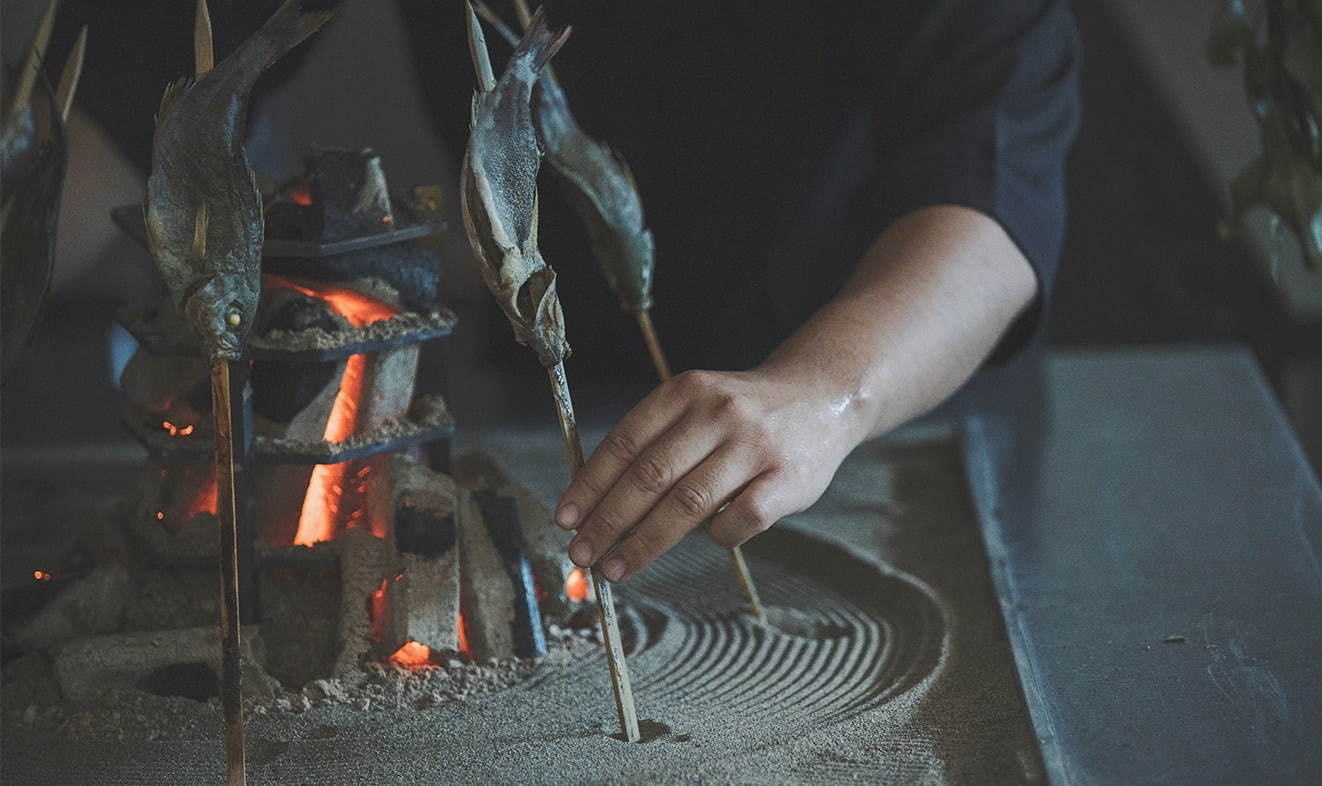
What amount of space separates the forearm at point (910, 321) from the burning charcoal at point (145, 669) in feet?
1.37

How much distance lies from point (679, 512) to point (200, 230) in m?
0.32

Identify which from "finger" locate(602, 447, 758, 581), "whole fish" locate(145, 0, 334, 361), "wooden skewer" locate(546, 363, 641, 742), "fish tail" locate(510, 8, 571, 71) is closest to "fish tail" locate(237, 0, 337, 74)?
"whole fish" locate(145, 0, 334, 361)

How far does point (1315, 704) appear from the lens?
33.6 inches

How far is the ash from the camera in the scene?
35.4 inches

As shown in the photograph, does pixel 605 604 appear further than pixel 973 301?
No

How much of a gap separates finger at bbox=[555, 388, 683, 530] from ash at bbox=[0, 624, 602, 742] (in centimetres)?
18

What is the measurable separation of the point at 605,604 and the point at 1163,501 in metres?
0.61

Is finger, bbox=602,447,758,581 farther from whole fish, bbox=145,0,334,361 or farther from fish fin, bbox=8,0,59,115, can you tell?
fish fin, bbox=8,0,59,115

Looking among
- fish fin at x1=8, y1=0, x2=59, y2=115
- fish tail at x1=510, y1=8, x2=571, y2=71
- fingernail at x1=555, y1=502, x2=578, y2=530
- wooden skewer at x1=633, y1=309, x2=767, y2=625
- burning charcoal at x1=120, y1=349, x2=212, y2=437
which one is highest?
fish fin at x1=8, y1=0, x2=59, y2=115

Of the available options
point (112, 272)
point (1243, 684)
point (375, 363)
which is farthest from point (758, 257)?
point (112, 272)

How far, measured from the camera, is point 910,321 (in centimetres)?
102

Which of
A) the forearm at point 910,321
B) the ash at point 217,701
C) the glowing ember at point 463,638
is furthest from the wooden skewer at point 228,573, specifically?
the forearm at point 910,321

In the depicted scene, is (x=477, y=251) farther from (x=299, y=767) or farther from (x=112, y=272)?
(x=112, y=272)

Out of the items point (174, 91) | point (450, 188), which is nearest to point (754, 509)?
point (174, 91)
